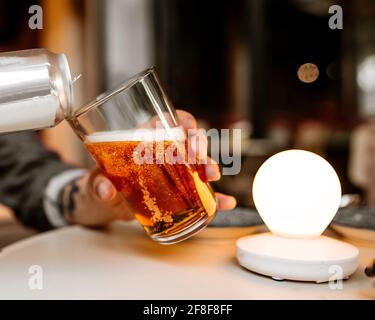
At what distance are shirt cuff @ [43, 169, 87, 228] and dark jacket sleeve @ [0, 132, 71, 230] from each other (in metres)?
0.02

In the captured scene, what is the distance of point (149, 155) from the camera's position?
0.61 metres

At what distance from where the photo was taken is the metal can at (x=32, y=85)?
21.6 inches

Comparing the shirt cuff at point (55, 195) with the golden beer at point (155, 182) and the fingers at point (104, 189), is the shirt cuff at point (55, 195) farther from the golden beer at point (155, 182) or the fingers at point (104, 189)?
the golden beer at point (155, 182)

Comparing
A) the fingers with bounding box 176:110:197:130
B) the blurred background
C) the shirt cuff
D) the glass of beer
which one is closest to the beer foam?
the glass of beer

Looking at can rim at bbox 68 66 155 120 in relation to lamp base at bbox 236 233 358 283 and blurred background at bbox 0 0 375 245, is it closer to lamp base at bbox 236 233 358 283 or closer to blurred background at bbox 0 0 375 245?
lamp base at bbox 236 233 358 283

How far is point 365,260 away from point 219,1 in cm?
358

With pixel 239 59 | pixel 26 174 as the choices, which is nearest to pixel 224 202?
pixel 26 174

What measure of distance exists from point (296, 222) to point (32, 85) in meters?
0.41

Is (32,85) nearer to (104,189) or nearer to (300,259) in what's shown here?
(104,189)

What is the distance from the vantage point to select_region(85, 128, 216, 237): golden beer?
0.61 meters

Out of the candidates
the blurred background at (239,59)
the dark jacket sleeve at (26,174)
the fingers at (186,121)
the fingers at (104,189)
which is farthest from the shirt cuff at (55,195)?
the blurred background at (239,59)

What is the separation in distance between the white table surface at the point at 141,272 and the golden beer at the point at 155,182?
0.25ft

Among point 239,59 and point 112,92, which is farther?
point 239,59

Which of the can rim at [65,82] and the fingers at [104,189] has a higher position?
the can rim at [65,82]
